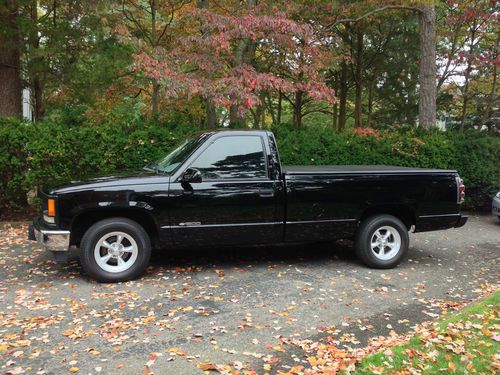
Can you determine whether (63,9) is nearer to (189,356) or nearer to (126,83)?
(126,83)

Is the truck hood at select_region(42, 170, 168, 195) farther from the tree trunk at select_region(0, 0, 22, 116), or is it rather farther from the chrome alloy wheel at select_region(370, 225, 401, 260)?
the tree trunk at select_region(0, 0, 22, 116)

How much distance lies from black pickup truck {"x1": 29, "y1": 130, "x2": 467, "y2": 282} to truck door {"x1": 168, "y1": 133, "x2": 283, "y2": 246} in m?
0.01

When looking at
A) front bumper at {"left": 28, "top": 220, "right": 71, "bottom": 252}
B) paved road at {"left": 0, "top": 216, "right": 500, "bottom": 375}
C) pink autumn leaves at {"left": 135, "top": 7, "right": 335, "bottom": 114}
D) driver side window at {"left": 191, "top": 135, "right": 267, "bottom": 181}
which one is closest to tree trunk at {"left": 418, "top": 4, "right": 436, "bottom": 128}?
pink autumn leaves at {"left": 135, "top": 7, "right": 335, "bottom": 114}

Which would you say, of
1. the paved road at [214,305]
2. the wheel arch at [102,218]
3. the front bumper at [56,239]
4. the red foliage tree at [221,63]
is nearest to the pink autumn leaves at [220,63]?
the red foliage tree at [221,63]

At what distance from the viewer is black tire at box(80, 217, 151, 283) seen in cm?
573

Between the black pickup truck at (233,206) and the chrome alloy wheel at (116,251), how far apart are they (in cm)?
1

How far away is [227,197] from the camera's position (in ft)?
20.1

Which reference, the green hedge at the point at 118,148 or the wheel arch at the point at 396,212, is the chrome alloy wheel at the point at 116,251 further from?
the wheel arch at the point at 396,212

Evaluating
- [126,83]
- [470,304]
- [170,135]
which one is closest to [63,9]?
[126,83]

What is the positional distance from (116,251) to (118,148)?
12.3ft

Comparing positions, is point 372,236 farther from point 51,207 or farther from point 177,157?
point 51,207

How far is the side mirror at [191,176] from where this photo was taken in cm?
588

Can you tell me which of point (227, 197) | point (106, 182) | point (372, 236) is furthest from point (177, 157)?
point (372, 236)

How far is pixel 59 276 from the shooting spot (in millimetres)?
6176
